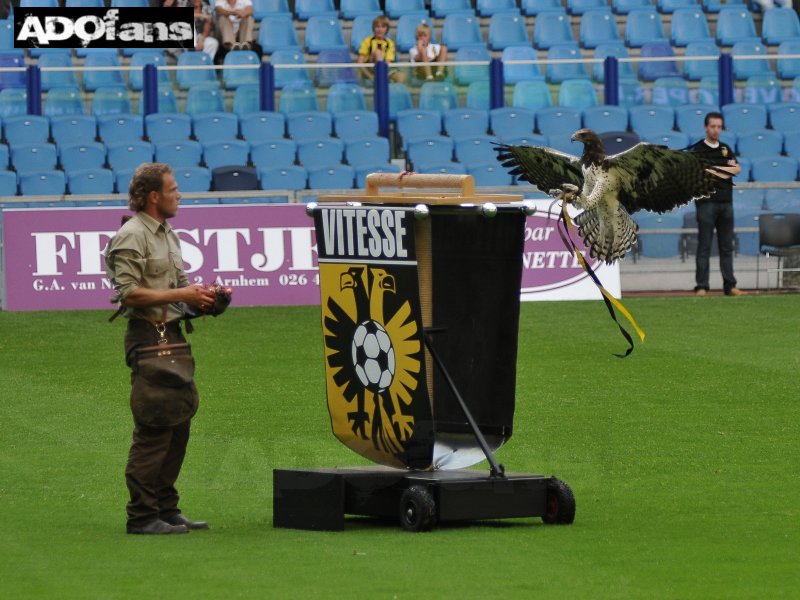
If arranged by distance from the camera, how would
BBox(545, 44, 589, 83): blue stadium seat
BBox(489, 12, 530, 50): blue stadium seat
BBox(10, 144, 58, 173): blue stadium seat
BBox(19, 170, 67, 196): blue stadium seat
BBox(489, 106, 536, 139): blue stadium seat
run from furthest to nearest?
BBox(489, 12, 530, 50): blue stadium seat
BBox(545, 44, 589, 83): blue stadium seat
BBox(489, 106, 536, 139): blue stadium seat
BBox(10, 144, 58, 173): blue stadium seat
BBox(19, 170, 67, 196): blue stadium seat

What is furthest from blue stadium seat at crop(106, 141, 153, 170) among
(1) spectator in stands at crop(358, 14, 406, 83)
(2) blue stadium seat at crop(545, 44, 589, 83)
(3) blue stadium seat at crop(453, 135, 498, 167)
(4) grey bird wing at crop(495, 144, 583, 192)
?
(4) grey bird wing at crop(495, 144, 583, 192)

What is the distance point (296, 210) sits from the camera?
19250 millimetres

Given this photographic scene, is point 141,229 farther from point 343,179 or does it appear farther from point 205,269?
point 343,179

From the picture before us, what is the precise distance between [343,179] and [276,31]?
5.58 m

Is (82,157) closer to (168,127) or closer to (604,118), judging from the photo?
(168,127)

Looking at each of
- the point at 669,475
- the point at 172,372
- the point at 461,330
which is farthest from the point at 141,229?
the point at 669,475

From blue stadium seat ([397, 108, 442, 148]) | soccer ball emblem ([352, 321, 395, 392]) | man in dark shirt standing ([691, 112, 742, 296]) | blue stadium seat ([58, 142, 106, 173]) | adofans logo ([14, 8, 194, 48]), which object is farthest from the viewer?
adofans logo ([14, 8, 194, 48])

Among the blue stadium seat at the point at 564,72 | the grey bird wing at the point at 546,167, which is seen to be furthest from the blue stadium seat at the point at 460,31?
the grey bird wing at the point at 546,167

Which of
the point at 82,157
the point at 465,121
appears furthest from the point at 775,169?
the point at 82,157

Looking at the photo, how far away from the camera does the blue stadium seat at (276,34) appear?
26.4m

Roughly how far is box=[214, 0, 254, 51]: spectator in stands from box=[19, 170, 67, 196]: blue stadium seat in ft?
15.1

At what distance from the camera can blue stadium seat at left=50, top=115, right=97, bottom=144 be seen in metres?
23.0

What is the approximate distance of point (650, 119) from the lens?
78.8 ft

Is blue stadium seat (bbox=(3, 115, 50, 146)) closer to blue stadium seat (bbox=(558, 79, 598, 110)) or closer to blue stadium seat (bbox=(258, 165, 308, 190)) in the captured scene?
blue stadium seat (bbox=(258, 165, 308, 190))
